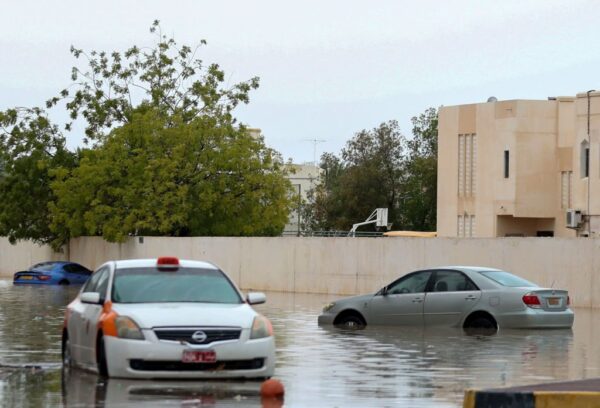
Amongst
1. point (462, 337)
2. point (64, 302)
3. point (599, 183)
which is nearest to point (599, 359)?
point (462, 337)

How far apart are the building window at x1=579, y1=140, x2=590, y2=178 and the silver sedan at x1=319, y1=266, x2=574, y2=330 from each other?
3473 centimetres

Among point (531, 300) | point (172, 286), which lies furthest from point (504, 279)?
point (172, 286)

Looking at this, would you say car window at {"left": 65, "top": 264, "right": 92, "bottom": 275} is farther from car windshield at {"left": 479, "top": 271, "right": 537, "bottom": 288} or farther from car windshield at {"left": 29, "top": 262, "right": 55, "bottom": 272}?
car windshield at {"left": 479, "top": 271, "right": 537, "bottom": 288}

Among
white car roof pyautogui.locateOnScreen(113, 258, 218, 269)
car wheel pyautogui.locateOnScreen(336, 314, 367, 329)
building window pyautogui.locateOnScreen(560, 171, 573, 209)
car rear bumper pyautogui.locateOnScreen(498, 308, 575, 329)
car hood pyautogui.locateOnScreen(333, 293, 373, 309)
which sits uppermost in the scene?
building window pyautogui.locateOnScreen(560, 171, 573, 209)

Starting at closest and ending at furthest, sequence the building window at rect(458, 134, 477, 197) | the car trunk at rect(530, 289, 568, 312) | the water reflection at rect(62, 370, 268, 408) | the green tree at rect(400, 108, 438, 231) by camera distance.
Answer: the water reflection at rect(62, 370, 268, 408) < the car trunk at rect(530, 289, 568, 312) < the building window at rect(458, 134, 477, 197) < the green tree at rect(400, 108, 438, 231)

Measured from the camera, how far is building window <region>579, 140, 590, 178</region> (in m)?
60.8

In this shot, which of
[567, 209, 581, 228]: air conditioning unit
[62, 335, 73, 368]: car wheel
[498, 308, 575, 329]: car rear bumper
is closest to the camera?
[62, 335, 73, 368]: car wheel

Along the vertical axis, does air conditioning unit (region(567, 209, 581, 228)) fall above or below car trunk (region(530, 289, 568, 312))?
above

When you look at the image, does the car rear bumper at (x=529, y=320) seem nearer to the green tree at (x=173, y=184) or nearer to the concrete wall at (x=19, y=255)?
the green tree at (x=173, y=184)

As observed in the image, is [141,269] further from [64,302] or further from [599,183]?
[599,183]

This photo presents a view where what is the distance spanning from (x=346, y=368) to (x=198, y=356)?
12.3 ft

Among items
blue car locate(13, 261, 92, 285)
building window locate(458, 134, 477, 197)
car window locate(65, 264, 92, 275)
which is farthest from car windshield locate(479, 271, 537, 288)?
building window locate(458, 134, 477, 197)

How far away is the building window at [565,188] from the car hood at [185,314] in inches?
2109

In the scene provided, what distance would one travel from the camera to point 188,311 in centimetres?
1541
